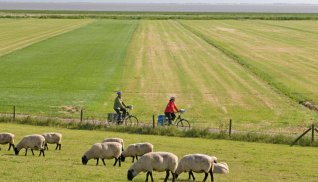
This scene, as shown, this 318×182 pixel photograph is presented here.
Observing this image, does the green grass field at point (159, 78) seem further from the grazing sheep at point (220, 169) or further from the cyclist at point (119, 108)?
the grazing sheep at point (220, 169)

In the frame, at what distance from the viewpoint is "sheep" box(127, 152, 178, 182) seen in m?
23.8

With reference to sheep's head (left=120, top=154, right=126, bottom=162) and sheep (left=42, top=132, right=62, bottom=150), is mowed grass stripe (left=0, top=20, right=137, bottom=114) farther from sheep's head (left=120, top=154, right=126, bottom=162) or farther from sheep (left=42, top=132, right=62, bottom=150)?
sheep's head (left=120, top=154, right=126, bottom=162)

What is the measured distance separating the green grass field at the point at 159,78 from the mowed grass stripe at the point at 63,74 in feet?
0.28

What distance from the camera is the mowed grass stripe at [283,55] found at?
65.2 metres

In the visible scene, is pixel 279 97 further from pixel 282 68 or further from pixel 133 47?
pixel 133 47

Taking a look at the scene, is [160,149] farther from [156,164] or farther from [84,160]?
[156,164]

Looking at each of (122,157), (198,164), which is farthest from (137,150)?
(198,164)

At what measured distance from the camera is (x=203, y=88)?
6144cm

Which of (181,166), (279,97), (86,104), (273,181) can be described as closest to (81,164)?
(181,166)

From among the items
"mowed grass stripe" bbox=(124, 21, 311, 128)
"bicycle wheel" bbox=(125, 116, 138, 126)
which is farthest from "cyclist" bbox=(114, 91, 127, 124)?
"mowed grass stripe" bbox=(124, 21, 311, 128)

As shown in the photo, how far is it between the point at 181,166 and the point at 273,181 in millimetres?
4185

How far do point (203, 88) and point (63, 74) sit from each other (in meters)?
18.6

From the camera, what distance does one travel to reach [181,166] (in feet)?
80.0

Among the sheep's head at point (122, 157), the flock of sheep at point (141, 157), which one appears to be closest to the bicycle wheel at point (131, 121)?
the flock of sheep at point (141, 157)
